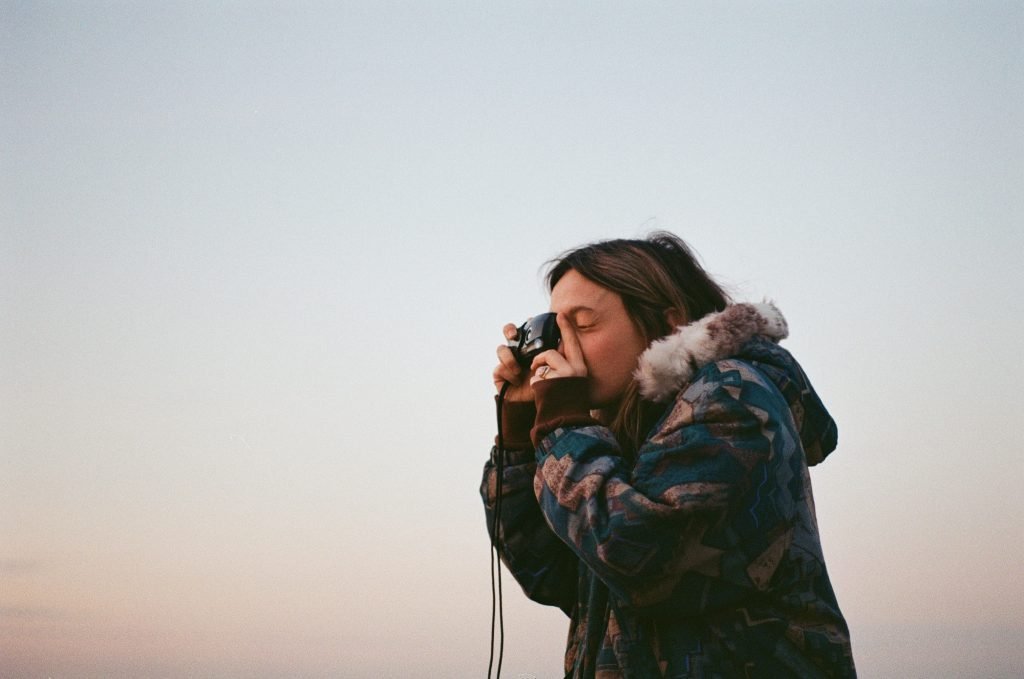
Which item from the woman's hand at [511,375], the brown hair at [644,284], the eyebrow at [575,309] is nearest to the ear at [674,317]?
the brown hair at [644,284]

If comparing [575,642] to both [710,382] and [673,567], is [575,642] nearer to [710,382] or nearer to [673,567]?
[673,567]

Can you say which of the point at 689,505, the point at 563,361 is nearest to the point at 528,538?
the point at 563,361

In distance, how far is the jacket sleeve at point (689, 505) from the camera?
1936 millimetres

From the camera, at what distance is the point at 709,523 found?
1.96m

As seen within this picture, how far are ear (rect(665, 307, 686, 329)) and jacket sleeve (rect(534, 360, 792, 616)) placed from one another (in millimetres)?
402

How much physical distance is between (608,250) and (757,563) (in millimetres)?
927

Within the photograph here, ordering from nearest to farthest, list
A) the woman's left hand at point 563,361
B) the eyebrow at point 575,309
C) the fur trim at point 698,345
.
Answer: the fur trim at point 698,345, the woman's left hand at point 563,361, the eyebrow at point 575,309

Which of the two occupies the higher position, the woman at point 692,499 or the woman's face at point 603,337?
the woman's face at point 603,337

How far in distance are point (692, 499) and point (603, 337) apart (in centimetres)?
60

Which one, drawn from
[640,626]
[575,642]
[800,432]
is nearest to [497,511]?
[575,642]

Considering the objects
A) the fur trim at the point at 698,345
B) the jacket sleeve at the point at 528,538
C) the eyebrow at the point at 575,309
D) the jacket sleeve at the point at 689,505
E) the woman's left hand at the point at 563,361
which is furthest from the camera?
the jacket sleeve at the point at 528,538

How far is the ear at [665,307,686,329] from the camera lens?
248cm

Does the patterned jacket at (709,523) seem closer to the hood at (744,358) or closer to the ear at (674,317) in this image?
the hood at (744,358)

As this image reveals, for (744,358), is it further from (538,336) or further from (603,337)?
(538,336)
